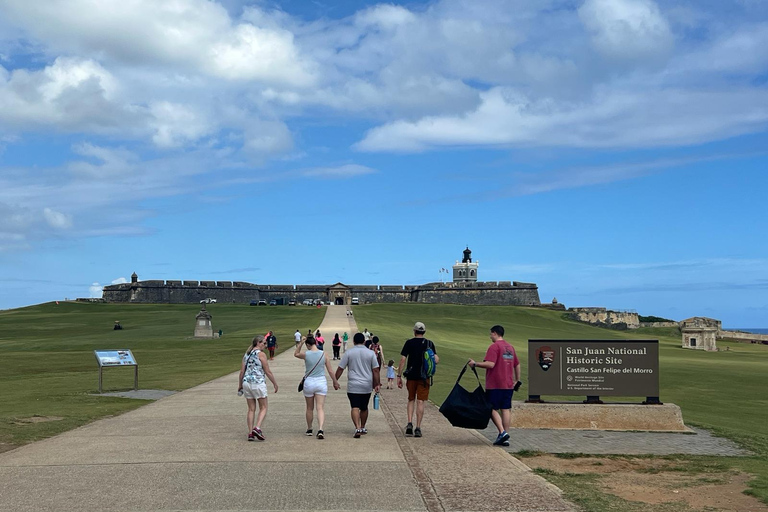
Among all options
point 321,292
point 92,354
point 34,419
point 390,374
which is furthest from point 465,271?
point 34,419

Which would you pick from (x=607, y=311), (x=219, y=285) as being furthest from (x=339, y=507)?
(x=219, y=285)

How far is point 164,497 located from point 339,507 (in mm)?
1860

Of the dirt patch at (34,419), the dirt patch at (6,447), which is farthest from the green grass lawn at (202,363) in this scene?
the dirt patch at (6,447)

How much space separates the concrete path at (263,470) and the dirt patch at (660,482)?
81 centimetres

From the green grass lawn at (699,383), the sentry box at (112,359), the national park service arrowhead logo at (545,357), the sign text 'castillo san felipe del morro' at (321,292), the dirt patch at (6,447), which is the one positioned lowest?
the green grass lawn at (699,383)

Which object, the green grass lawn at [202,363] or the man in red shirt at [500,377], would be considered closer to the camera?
the man in red shirt at [500,377]

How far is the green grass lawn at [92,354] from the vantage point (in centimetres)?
1569

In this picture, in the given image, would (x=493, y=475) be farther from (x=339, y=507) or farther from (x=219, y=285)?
(x=219, y=285)

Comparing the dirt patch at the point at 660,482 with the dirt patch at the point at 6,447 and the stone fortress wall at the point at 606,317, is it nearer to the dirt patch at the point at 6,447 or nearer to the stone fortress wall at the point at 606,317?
the dirt patch at the point at 6,447

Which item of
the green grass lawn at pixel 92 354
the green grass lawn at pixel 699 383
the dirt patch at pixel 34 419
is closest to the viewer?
the green grass lawn at pixel 699 383

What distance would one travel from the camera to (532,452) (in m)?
10.7

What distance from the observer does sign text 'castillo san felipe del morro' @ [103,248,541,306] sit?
350 feet

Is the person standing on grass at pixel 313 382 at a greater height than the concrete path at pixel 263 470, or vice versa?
the person standing on grass at pixel 313 382

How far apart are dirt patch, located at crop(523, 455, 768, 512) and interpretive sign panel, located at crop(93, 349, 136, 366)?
12.8 metres
